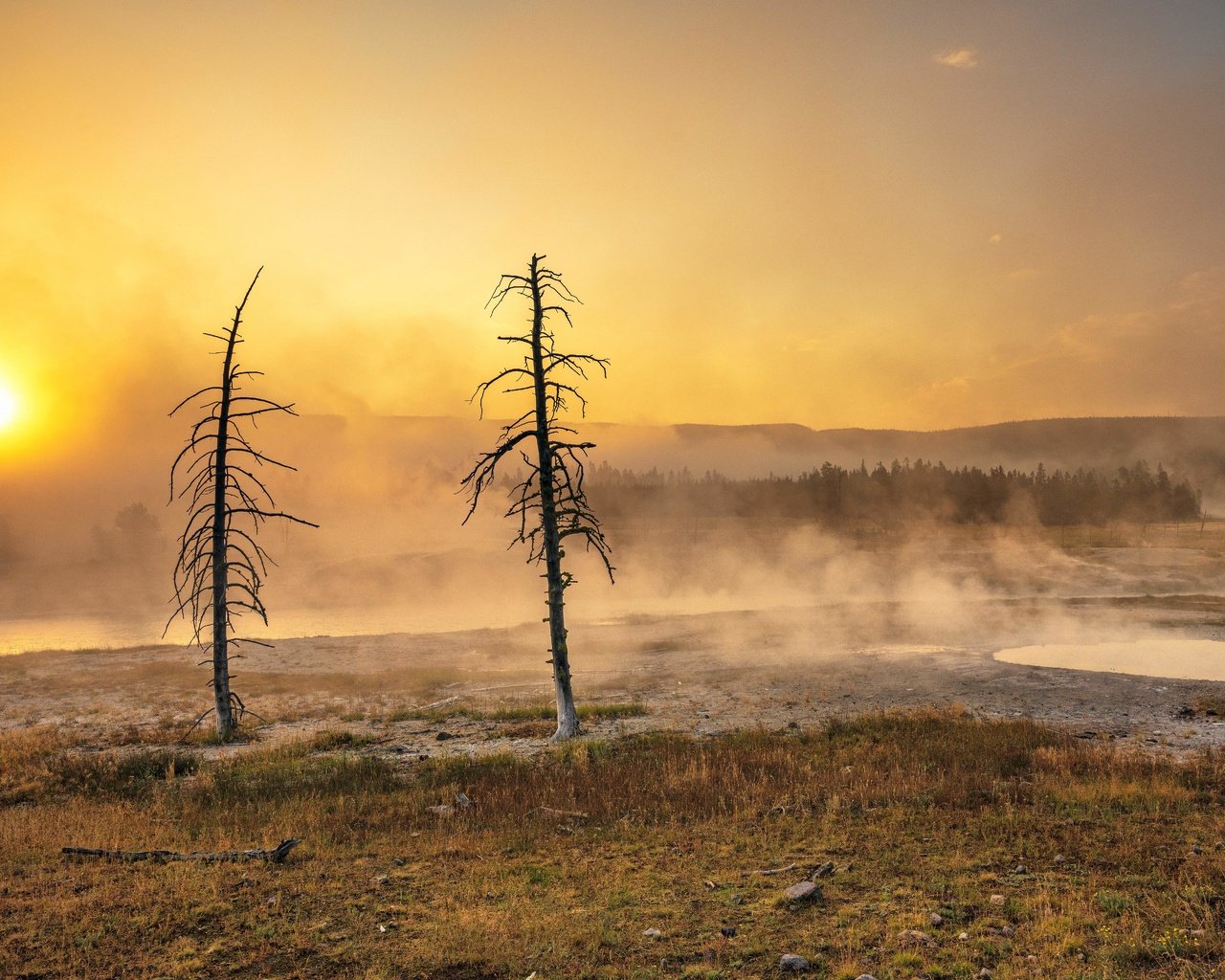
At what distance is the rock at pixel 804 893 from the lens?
9.60 m

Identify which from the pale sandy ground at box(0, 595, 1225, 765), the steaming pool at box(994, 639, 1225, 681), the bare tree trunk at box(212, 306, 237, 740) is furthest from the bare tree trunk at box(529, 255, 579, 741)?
the steaming pool at box(994, 639, 1225, 681)

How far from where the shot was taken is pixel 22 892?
10.3m

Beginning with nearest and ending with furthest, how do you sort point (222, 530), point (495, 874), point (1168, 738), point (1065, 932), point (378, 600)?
point (1065, 932) → point (495, 874) → point (1168, 738) → point (222, 530) → point (378, 600)

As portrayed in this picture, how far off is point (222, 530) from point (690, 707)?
18.1 meters

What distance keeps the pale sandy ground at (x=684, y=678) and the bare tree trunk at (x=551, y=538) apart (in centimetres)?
132

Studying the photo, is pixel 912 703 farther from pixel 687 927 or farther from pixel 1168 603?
pixel 1168 603

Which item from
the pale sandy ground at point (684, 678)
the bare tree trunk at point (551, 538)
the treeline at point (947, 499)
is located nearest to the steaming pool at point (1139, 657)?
the pale sandy ground at point (684, 678)

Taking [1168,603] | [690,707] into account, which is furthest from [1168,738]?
[1168,603]

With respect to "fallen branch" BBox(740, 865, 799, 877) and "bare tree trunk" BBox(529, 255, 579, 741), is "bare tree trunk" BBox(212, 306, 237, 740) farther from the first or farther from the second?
"fallen branch" BBox(740, 865, 799, 877)

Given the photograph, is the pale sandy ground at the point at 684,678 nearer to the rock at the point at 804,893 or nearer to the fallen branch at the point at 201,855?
the fallen branch at the point at 201,855

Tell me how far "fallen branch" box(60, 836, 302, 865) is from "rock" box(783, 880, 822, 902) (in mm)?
7819

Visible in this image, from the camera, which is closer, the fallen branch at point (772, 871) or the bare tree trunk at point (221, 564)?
the fallen branch at point (772, 871)

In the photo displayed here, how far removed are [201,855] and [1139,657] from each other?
4165 cm

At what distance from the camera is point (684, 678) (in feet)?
→ 119
